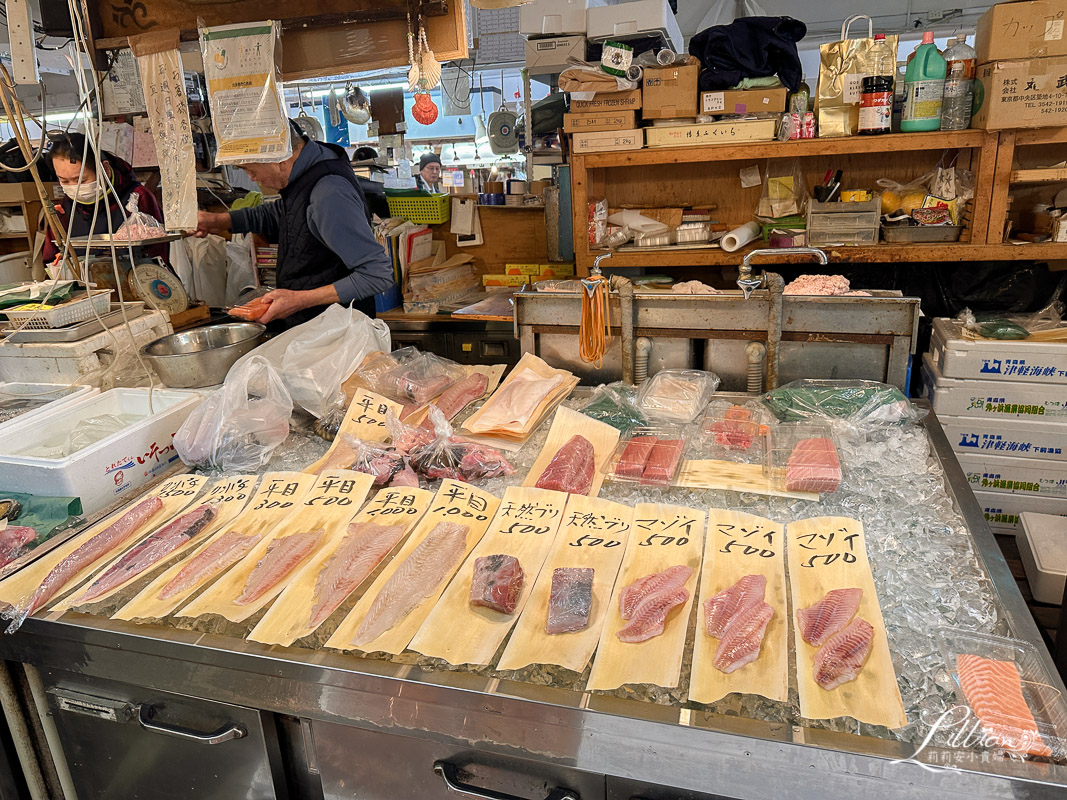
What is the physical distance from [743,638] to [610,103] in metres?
3.26

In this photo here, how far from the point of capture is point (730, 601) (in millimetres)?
1327

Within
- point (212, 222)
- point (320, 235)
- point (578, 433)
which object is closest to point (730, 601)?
point (578, 433)

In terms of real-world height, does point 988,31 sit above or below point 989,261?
above

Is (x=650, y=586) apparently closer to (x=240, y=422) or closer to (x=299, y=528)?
(x=299, y=528)

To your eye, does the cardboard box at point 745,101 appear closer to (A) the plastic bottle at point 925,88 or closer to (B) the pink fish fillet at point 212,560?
(A) the plastic bottle at point 925,88

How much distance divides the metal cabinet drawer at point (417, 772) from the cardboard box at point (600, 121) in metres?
3.32

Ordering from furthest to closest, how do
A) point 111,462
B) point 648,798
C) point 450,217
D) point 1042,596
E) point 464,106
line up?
point 464,106
point 450,217
point 1042,596
point 111,462
point 648,798

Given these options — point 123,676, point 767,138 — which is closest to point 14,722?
point 123,676

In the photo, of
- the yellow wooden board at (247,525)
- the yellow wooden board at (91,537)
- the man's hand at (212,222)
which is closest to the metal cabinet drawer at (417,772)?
the yellow wooden board at (247,525)

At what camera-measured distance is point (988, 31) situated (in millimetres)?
3254

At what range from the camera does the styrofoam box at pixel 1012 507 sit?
315 cm

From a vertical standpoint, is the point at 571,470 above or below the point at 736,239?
below

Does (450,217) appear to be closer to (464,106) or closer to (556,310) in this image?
(556,310)

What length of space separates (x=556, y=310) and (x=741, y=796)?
183cm
